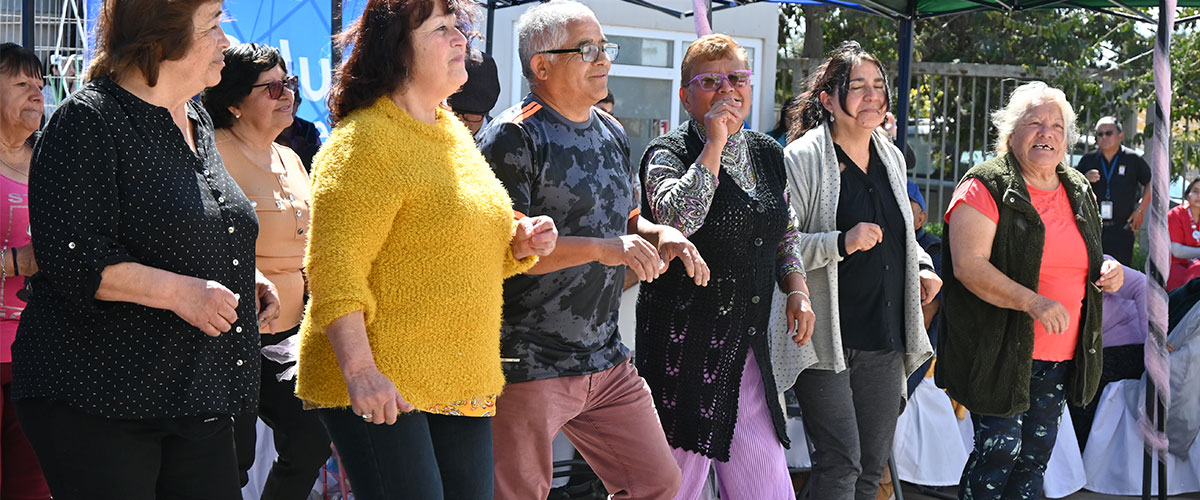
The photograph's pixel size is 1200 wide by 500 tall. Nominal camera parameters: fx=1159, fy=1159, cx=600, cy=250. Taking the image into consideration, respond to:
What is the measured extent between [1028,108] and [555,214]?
2.22m

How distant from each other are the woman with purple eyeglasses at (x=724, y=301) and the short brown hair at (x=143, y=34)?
152 cm

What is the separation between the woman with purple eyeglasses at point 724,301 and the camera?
360 centimetres

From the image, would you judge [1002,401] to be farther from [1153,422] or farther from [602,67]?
[602,67]

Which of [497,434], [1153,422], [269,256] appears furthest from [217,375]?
[1153,422]

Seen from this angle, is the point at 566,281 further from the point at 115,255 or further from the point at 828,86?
the point at 828,86

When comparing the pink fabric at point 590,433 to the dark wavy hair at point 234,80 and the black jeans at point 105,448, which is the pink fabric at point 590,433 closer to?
the black jeans at point 105,448

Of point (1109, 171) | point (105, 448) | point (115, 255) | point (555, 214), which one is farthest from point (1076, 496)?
point (1109, 171)

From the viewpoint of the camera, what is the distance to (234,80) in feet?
12.2

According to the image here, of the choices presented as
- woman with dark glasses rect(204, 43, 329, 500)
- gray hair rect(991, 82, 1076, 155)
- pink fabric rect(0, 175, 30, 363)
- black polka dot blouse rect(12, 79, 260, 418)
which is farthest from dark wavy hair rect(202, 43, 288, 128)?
gray hair rect(991, 82, 1076, 155)

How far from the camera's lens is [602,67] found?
126 inches

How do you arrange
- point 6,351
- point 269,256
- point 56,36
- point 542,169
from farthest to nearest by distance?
point 56,36 < point 269,256 < point 6,351 < point 542,169

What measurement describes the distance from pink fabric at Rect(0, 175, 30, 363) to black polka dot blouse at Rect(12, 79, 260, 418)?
1.02m

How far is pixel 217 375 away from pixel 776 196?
1901 millimetres

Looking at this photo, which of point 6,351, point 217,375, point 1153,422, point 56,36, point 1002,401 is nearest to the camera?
point 217,375
